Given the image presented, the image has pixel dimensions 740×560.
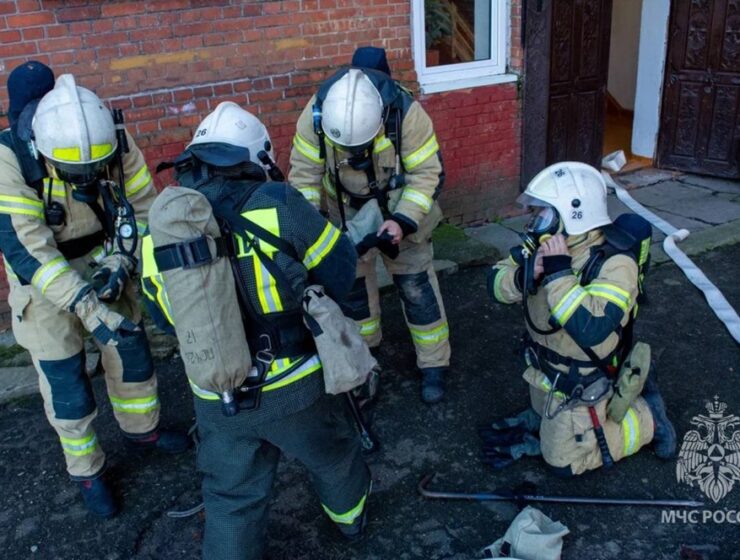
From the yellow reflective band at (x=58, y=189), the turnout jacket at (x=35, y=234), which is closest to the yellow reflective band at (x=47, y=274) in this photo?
the turnout jacket at (x=35, y=234)

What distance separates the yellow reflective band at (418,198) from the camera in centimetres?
374

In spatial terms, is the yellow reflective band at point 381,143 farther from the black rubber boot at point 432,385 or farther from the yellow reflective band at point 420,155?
the black rubber boot at point 432,385

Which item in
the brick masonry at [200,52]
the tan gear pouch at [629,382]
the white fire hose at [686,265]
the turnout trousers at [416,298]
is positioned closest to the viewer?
the tan gear pouch at [629,382]

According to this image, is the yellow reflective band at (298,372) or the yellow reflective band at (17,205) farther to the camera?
the yellow reflective band at (17,205)

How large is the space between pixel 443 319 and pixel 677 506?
1.58 metres

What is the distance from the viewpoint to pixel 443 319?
4.14m

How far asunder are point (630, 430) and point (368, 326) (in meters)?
1.59

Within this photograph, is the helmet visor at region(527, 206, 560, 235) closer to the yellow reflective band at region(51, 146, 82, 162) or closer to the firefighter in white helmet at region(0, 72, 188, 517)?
the firefighter in white helmet at region(0, 72, 188, 517)

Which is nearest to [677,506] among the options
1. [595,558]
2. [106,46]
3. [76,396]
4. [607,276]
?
[595,558]

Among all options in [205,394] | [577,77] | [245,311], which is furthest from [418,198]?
[577,77]

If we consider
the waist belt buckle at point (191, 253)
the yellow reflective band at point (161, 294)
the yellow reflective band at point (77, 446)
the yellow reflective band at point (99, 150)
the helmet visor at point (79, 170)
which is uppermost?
the yellow reflective band at point (99, 150)

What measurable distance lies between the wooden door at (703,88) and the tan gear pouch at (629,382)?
506cm

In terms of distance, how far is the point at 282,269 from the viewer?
245 centimetres

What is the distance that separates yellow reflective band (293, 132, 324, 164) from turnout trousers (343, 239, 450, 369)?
0.62m
